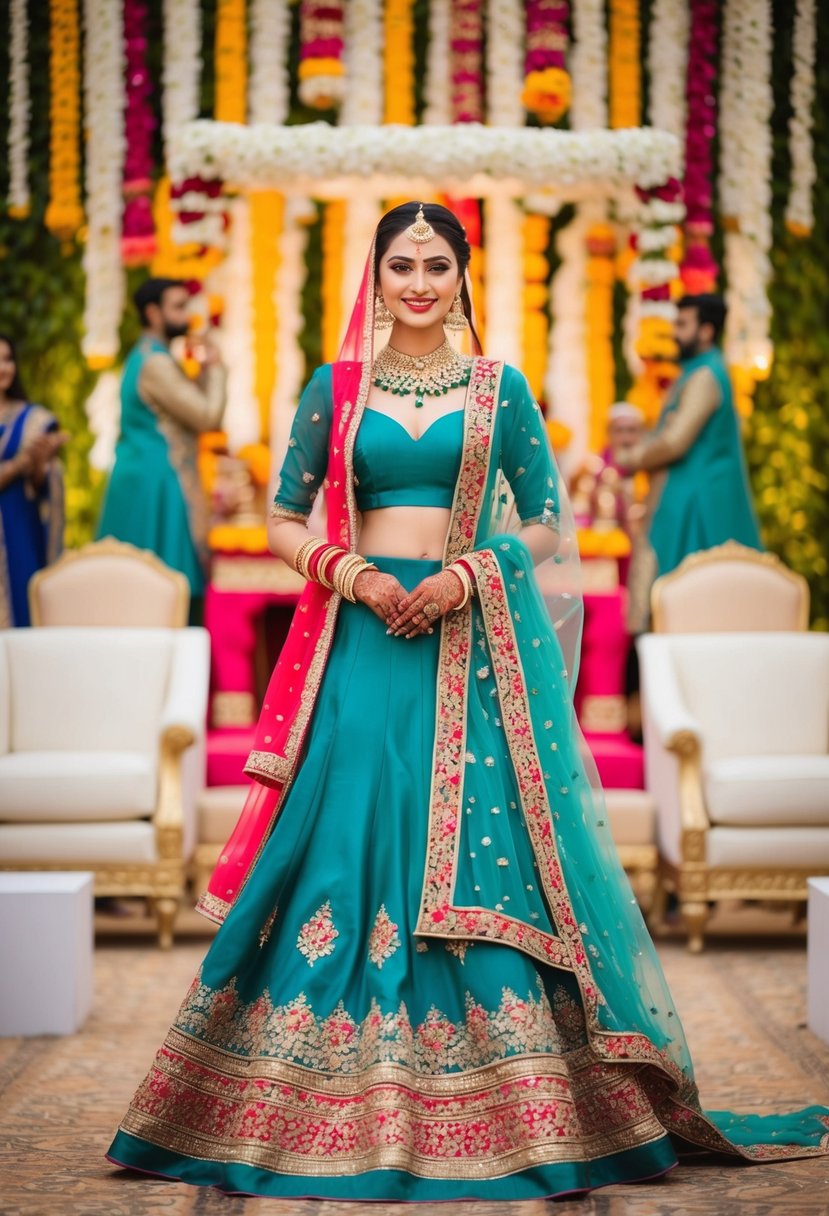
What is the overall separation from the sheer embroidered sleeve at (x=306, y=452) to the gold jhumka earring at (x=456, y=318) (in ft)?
0.77

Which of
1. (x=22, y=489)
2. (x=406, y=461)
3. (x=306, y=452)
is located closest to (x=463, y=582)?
(x=406, y=461)

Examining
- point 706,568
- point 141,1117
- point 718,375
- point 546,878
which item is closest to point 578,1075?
point 546,878

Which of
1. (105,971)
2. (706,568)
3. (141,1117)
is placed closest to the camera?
(141,1117)

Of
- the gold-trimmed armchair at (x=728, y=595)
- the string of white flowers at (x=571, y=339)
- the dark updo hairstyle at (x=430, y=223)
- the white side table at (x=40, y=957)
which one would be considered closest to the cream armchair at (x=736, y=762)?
the gold-trimmed armchair at (x=728, y=595)

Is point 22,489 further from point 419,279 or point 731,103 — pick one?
point 419,279

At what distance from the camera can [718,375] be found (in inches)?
251

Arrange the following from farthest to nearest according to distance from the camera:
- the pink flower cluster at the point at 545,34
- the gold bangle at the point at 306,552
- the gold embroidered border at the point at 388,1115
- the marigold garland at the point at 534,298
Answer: the marigold garland at the point at 534,298 < the pink flower cluster at the point at 545,34 < the gold bangle at the point at 306,552 < the gold embroidered border at the point at 388,1115

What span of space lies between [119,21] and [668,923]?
463 centimetres

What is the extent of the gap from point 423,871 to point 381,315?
1008mm

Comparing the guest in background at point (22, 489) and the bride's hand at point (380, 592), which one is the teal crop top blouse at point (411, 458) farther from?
the guest in background at point (22, 489)

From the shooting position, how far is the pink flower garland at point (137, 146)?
7438mm

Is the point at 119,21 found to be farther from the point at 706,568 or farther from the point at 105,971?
the point at 105,971

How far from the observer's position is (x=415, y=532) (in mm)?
3035

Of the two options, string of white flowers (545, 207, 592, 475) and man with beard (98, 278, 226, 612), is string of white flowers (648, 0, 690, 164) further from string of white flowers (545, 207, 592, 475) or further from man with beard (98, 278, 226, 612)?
man with beard (98, 278, 226, 612)
